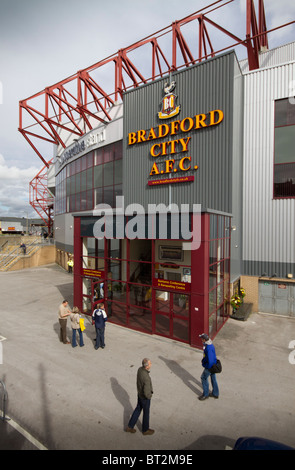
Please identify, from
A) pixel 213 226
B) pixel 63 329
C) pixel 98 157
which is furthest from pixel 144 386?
pixel 98 157

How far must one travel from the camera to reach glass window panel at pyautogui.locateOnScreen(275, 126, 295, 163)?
14070mm

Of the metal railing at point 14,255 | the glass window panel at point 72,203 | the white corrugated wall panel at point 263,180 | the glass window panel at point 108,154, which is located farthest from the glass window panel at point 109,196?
the metal railing at point 14,255

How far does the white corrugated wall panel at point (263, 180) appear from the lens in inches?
556

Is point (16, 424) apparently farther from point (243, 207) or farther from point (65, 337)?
point (243, 207)

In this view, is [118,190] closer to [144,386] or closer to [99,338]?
[99,338]

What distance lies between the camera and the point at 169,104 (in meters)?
15.9

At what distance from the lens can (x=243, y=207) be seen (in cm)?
1542

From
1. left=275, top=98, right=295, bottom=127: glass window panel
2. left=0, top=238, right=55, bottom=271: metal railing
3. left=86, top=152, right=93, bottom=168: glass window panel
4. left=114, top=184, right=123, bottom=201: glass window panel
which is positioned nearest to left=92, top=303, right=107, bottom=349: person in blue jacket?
left=114, top=184, right=123, bottom=201: glass window panel

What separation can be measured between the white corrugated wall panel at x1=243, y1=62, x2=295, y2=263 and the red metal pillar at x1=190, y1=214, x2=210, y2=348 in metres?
6.54

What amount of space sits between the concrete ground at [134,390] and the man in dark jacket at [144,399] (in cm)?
17

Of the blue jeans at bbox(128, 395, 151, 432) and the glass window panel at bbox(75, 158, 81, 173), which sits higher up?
the glass window panel at bbox(75, 158, 81, 173)

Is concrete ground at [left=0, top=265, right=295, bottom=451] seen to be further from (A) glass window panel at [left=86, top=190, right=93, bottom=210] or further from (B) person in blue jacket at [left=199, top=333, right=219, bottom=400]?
(A) glass window panel at [left=86, top=190, right=93, bottom=210]
